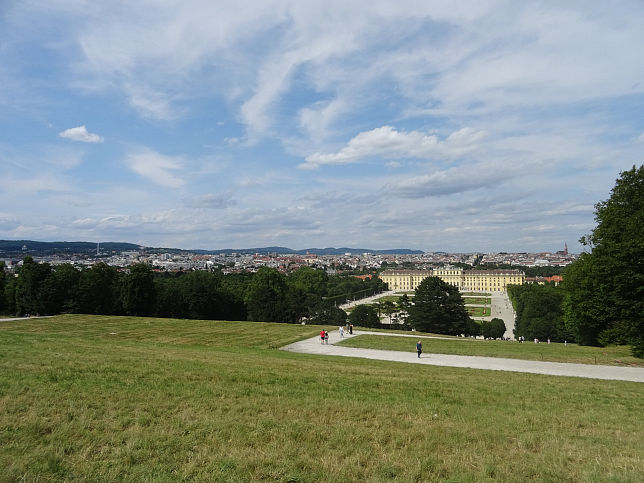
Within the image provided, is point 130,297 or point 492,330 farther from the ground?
point 130,297

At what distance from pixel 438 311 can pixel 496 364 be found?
36404mm

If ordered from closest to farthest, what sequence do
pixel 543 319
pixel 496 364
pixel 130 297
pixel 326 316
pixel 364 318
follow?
pixel 496 364, pixel 130 297, pixel 543 319, pixel 326 316, pixel 364 318

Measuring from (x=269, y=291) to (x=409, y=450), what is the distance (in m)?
59.3

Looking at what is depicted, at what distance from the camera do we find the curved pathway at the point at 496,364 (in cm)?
1975

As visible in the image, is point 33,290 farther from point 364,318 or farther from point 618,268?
point 618,268

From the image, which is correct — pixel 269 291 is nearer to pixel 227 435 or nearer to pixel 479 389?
pixel 479 389

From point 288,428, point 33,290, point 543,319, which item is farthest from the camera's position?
point 543,319

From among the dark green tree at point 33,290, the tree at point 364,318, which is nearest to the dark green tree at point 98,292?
the dark green tree at point 33,290

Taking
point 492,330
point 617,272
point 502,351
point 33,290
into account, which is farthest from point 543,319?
point 33,290

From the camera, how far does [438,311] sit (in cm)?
5797

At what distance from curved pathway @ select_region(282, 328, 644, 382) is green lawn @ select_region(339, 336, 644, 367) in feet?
4.18

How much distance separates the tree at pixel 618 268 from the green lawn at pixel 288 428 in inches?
685

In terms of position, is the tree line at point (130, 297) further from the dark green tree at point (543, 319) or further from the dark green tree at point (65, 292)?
the dark green tree at point (543, 319)

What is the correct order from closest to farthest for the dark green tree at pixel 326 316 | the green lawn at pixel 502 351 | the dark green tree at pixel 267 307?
the green lawn at pixel 502 351
the dark green tree at pixel 267 307
the dark green tree at pixel 326 316
